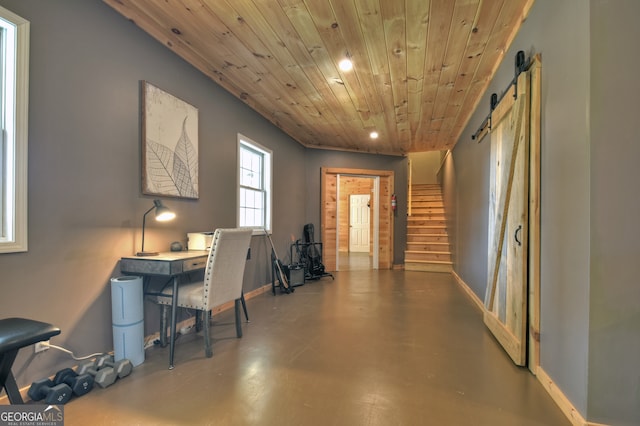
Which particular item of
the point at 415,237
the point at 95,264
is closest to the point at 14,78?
the point at 95,264

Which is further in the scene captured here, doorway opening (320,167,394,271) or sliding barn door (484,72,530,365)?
doorway opening (320,167,394,271)

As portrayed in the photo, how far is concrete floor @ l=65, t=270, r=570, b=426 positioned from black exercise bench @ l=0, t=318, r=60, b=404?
15.9 inches

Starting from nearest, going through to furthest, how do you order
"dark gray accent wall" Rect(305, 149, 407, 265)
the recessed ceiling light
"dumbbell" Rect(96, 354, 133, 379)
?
"dumbbell" Rect(96, 354, 133, 379), the recessed ceiling light, "dark gray accent wall" Rect(305, 149, 407, 265)

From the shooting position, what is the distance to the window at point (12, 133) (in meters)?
1.60

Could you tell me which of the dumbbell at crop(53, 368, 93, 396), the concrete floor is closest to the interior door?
the concrete floor

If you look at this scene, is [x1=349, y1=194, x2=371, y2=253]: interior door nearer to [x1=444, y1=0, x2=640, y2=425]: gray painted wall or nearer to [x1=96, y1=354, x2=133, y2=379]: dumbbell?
[x1=444, y1=0, x2=640, y2=425]: gray painted wall

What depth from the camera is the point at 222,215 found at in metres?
3.42

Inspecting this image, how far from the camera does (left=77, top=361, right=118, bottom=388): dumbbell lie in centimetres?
180

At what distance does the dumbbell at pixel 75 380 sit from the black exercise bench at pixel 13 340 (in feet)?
1.53

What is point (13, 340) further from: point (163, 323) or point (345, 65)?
point (345, 65)

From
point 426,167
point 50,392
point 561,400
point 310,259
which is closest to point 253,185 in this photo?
point 310,259

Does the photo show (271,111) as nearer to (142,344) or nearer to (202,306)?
(202,306)

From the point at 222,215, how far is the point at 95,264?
1.48m

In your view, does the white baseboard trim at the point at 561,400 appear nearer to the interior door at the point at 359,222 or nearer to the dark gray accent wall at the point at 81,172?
the dark gray accent wall at the point at 81,172
